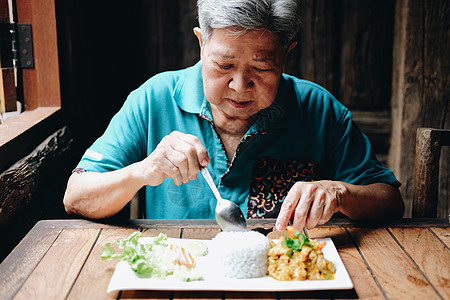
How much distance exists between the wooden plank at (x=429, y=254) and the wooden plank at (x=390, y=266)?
22 mm

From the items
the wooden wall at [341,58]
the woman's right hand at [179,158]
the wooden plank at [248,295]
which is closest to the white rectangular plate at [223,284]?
the wooden plank at [248,295]

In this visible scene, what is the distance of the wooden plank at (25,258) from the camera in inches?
49.2

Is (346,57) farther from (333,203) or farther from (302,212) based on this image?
(302,212)

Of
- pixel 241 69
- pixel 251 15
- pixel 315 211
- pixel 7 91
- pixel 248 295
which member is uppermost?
pixel 251 15

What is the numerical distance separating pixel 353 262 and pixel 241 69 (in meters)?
0.74

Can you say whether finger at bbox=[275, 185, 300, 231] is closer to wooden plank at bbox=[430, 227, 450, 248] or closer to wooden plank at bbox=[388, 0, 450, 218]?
wooden plank at bbox=[430, 227, 450, 248]

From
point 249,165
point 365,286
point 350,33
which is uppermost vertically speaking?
point 350,33

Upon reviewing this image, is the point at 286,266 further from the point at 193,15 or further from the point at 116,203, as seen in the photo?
the point at 193,15

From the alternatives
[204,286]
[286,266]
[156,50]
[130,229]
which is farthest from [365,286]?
[156,50]

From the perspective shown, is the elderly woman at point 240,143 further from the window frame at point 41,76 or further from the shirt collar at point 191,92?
the window frame at point 41,76

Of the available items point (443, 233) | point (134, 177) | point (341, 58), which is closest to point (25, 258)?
point (134, 177)

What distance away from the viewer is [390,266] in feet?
4.48

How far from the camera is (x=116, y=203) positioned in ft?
5.54

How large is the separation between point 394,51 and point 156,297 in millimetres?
2570
